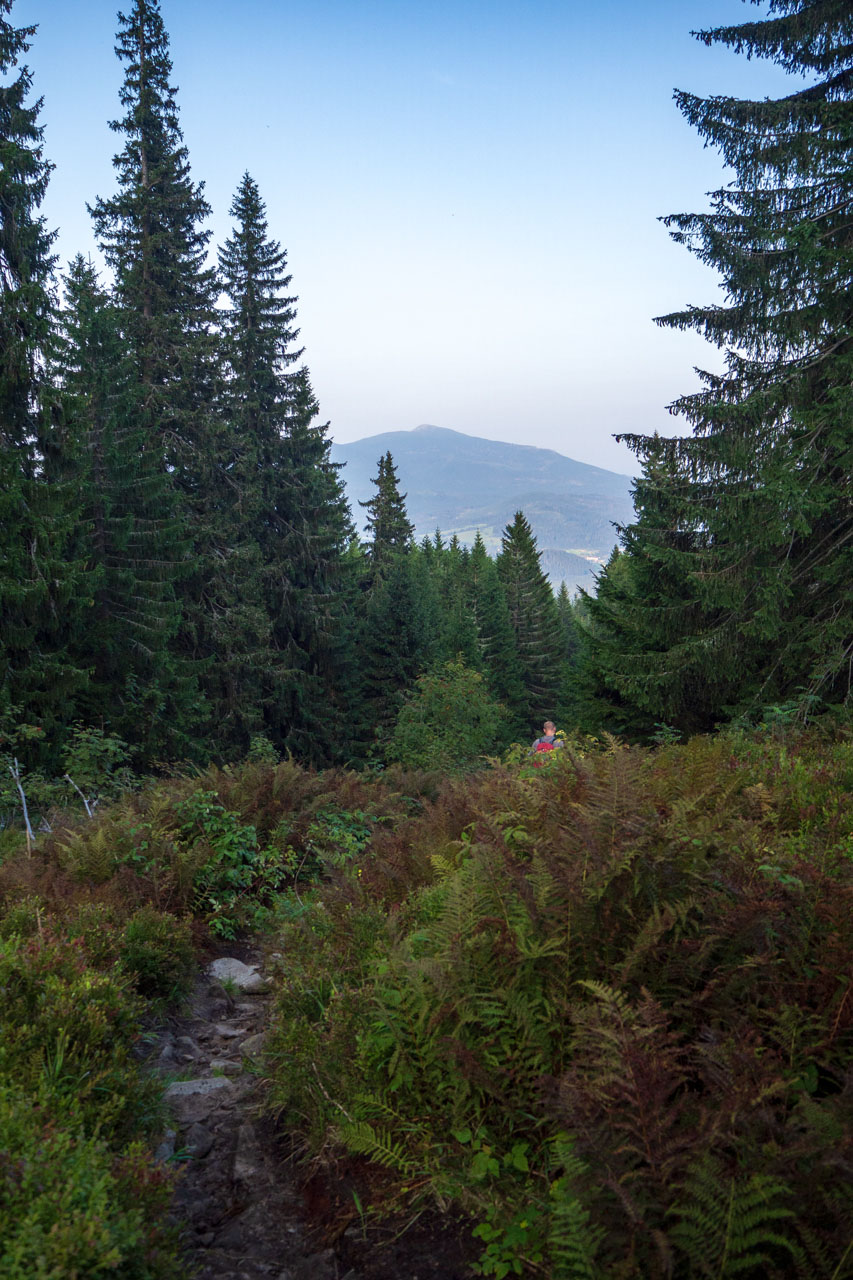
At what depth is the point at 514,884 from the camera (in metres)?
3.33

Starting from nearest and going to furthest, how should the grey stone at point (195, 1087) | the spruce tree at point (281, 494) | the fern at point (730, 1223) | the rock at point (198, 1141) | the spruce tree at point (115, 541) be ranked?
the fern at point (730, 1223), the rock at point (198, 1141), the grey stone at point (195, 1087), the spruce tree at point (115, 541), the spruce tree at point (281, 494)

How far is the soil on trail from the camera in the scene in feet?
8.19

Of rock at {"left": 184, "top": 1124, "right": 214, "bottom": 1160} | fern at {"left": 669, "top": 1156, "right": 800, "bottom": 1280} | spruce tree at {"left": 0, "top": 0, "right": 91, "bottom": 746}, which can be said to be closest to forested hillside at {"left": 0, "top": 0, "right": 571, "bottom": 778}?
spruce tree at {"left": 0, "top": 0, "right": 91, "bottom": 746}

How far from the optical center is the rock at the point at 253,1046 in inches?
Result: 166

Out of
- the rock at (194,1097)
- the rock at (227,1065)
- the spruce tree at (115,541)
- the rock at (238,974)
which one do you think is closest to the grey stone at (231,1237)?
the rock at (194,1097)

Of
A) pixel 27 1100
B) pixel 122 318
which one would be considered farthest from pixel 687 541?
pixel 122 318

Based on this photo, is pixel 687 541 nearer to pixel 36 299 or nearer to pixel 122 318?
pixel 36 299

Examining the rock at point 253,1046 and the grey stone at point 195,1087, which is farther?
the rock at point 253,1046

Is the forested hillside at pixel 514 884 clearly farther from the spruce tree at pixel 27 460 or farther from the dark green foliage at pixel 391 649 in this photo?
the dark green foliage at pixel 391 649

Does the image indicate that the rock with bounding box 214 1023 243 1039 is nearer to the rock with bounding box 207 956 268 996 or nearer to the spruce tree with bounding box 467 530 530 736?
the rock with bounding box 207 956 268 996

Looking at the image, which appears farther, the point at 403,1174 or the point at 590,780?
the point at 590,780

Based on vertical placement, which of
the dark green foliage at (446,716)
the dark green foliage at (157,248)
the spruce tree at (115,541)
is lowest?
the dark green foliage at (446,716)

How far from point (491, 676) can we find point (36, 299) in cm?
3466

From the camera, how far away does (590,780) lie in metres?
4.16
